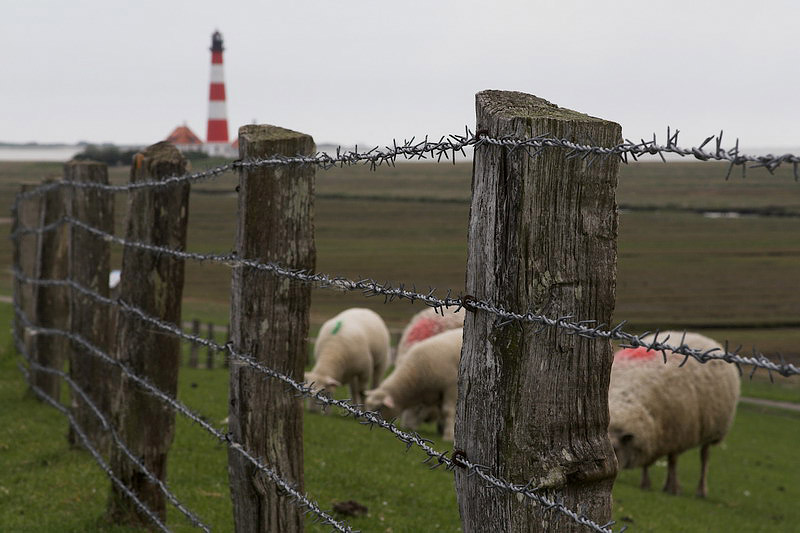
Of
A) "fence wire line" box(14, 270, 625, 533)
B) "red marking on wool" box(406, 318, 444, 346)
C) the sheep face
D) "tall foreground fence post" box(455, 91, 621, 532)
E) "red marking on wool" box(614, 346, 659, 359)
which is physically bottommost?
the sheep face

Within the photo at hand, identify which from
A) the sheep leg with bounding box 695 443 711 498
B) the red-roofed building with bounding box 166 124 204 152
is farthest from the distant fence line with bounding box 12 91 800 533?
the red-roofed building with bounding box 166 124 204 152

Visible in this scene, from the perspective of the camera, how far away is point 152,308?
5.33 meters

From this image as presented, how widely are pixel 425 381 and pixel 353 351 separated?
236cm

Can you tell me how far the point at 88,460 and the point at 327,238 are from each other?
58.6 metres

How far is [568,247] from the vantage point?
7.13 feet

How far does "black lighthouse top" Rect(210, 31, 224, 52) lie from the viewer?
9262 centimetres

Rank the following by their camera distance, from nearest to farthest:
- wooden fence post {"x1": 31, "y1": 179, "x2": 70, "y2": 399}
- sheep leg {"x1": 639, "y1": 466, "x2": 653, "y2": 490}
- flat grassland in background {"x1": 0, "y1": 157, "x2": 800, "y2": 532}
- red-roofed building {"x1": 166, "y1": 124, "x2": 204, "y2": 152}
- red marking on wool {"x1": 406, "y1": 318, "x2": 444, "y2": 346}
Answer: flat grassland in background {"x1": 0, "y1": 157, "x2": 800, "y2": 532}, wooden fence post {"x1": 31, "y1": 179, "x2": 70, "y2": 399}, sheep leg {"x1": 639, "y1": 466, "x2": 653, "y2": 490}, red marking on wool {"x1": 406, "y1": 318, "x2": 444, "y2": 346}, red-roofed building {"x1": 166, "y1": 124, "x2": 204, "y2": 152}

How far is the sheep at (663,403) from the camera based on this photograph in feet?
36.9

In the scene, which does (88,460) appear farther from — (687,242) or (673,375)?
(687,242)

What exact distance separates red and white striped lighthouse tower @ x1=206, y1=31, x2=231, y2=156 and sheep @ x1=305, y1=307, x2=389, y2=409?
70855 mm

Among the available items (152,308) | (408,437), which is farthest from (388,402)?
(408,437)

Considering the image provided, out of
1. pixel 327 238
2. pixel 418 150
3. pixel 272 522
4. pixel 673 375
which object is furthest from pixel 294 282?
pixel 327 238

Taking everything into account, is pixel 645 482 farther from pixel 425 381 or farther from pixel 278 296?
pixel 278 296

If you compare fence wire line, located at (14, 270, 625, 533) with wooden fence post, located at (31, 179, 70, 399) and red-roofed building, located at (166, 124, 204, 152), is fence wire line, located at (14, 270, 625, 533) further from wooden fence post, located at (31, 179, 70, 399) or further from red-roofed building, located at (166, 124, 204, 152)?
red-roofed building, located at (166, 124, 204, 152)
